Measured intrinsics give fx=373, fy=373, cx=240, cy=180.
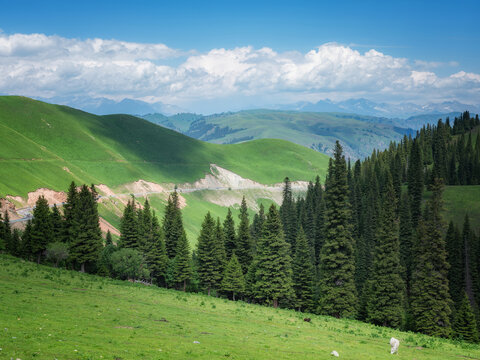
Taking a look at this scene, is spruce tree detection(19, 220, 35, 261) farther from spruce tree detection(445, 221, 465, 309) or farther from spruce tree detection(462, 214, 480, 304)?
spruce tree detection(462, 214, 480, 304)

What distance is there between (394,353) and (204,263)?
55.3 metres

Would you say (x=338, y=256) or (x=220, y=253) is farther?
(x=220, y=253)

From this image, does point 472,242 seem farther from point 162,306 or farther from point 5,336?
point 5,336

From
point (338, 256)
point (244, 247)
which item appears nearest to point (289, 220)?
point (244, 247)

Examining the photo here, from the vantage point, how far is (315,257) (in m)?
114

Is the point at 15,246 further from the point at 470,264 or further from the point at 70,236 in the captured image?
the point at 470,264

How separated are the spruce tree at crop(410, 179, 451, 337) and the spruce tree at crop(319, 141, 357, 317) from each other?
9261 mm

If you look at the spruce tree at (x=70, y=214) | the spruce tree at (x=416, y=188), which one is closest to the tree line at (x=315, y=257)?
the spruce tree at (x=70, y=214)

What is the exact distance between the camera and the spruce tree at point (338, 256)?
174 ft

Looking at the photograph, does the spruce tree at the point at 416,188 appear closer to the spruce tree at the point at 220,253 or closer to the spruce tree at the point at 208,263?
the spruce tree at the point at 220,253

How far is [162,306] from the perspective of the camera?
38125 mm

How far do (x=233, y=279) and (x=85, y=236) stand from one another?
3012 cm

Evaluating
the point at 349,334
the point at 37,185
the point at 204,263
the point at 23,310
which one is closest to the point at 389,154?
the point at 204,263

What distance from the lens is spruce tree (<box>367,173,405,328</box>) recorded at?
5416 centimetres
